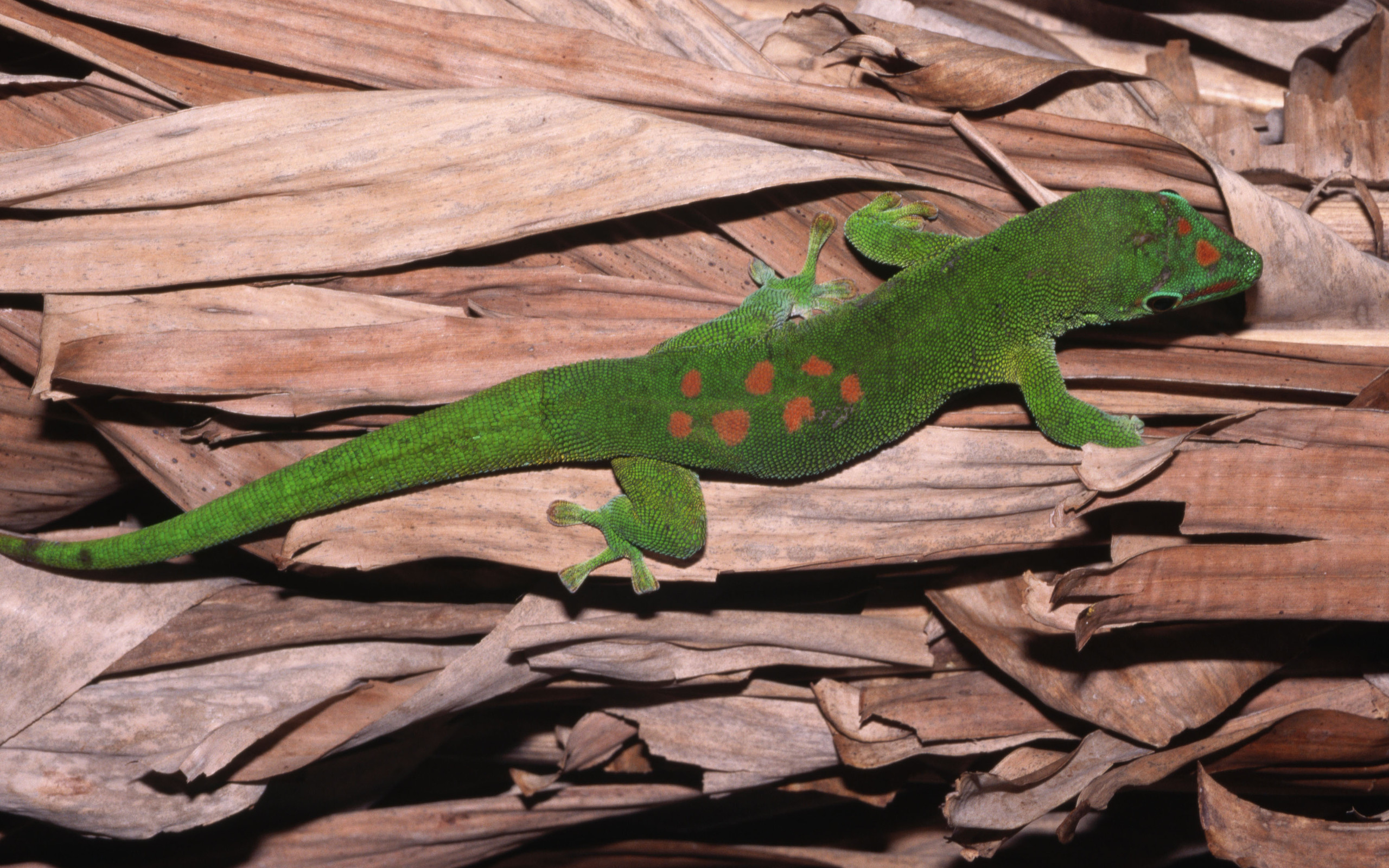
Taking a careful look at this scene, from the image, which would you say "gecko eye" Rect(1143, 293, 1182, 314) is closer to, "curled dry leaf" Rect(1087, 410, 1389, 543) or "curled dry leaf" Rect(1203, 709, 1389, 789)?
"curled dry leaf" Rect(1087, 410, 1389, 543)

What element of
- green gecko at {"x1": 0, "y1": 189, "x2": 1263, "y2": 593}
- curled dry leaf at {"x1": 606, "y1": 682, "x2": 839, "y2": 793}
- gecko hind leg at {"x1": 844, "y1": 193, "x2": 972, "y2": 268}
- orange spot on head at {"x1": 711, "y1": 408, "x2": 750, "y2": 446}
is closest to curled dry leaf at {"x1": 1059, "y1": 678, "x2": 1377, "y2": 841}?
curled dry leaf at {"x1": 606, "y1": 682, "x2": 839, "y2": 793}

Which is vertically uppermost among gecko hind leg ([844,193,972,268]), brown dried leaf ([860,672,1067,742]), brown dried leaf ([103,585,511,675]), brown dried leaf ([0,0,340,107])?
brown dried leaf ([0,0,340,107])

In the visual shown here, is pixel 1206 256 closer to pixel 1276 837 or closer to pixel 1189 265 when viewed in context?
pixel 1189 265

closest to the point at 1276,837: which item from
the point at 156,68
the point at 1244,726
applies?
the point at 1244,726

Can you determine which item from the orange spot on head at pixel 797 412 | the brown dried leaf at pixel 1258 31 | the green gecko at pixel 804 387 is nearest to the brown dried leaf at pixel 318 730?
the green gecko at pixel 804 387

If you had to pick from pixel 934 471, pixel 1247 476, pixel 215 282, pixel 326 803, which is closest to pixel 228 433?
pixel 215 282

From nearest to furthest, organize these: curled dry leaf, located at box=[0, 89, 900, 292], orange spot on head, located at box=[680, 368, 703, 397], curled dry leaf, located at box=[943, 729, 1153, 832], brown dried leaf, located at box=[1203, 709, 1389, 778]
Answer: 1. curled dry leaf, located at box=[0, 89, 900, 292]
2. orange spot on head, located at box=[680, 368, 703, 397]
3. brown dried leaf, located at box=[1203, 709, 1389, 778]
4. curled dry leaf, located at box=[943, 729, 1153, 832]
